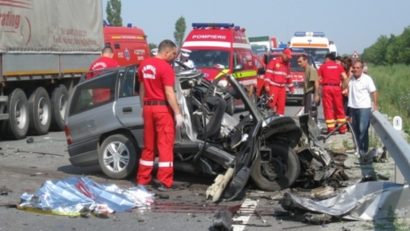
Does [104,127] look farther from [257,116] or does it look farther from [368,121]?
[368,121]

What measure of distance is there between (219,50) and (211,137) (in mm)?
11939

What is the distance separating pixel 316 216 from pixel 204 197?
186 centimetres

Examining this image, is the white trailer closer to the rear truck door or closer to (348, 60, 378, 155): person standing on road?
the rear truck door

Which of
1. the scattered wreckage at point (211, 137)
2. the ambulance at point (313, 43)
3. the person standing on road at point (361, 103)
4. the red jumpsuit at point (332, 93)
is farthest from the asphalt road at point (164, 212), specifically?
the ambulance at point (313, 43)

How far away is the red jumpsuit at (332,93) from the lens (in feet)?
53.5

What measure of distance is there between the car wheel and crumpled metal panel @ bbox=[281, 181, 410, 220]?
9.80 ft

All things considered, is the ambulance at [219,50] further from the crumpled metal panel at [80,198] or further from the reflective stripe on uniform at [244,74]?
the crumpled metal panel at [80,198]

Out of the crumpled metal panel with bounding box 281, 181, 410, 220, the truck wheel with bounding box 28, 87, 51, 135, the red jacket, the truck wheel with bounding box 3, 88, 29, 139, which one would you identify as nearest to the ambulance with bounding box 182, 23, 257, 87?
the red jacket

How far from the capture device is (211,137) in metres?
9.53

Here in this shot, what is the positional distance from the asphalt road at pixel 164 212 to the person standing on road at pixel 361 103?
3161 mm

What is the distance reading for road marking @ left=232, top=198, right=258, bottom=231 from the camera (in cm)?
731

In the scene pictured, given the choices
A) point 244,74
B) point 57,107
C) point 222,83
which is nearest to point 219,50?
point 244,74

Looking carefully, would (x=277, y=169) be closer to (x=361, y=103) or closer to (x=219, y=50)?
(x=361, y=103)

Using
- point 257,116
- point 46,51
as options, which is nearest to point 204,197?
point 257,116
